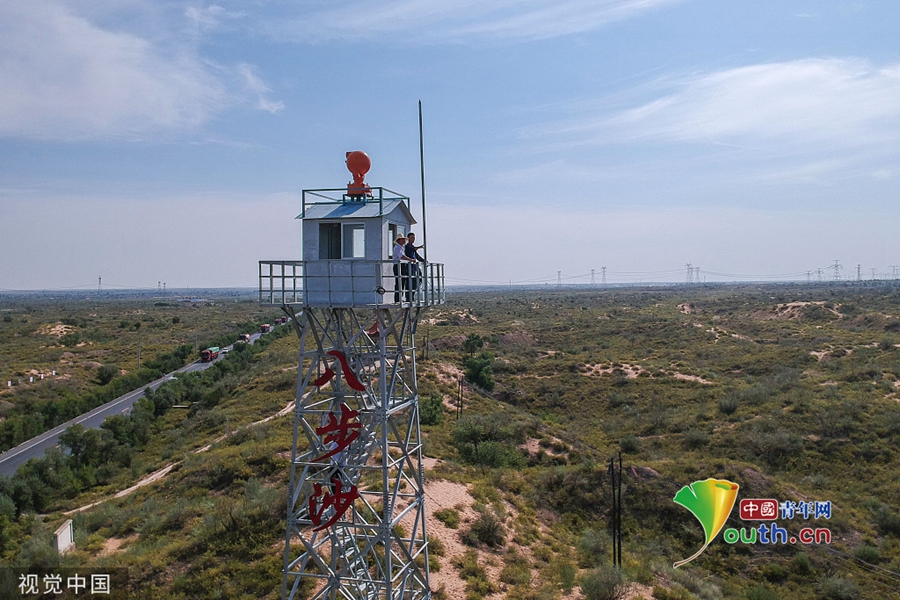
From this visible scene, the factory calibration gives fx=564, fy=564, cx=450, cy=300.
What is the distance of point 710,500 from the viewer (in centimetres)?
2541

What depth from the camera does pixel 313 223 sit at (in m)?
11.9

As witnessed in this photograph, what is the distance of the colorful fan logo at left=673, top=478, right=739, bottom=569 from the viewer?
24.4 metres

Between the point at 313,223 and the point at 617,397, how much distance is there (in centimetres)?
3654

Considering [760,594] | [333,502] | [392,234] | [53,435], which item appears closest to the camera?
[333,502]

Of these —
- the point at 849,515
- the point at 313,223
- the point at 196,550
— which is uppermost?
the point at 313,223

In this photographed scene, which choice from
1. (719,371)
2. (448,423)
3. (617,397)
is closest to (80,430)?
(448,423)

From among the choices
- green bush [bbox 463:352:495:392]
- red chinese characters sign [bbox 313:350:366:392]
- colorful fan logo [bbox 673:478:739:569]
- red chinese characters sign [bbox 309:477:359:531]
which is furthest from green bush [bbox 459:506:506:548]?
green bush [bbox 463:352:495:392]

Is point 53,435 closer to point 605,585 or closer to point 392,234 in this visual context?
point 392,234

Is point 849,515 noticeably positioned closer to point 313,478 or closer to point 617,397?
point 617,397

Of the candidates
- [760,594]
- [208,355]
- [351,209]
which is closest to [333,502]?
[351,209]

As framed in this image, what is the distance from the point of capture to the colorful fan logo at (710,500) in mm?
24438

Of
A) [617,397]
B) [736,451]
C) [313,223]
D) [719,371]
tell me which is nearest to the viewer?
[313,223]

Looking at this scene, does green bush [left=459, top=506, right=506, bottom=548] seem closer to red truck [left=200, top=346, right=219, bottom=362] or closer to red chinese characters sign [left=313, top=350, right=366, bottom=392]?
red chinese characters sign [left=313, top=350, right=366, bottom=392]

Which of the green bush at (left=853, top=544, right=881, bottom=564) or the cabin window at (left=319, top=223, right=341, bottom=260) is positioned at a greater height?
the cabin window at (left=319, top=223, right=341, bottom=260)
